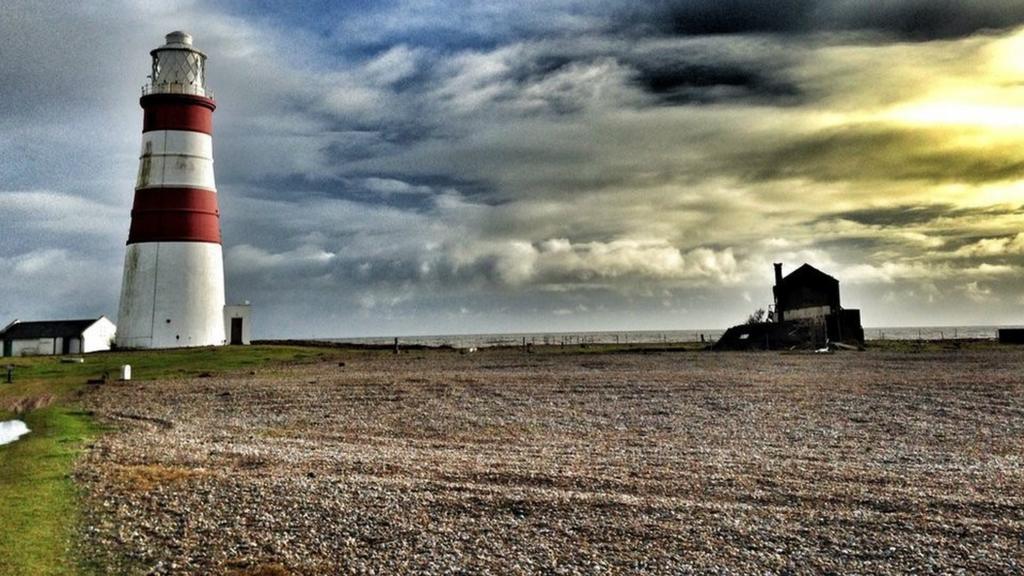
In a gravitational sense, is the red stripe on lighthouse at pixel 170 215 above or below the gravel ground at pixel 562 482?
above

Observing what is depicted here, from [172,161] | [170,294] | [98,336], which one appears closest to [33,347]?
[98,336]

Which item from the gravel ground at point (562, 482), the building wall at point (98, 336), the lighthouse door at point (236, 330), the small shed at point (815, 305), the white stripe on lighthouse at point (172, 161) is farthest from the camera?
the small shed at point (815, 305)

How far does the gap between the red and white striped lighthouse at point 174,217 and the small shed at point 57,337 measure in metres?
14.2

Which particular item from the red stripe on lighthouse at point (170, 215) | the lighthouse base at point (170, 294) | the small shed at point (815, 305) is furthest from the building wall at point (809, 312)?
the red stripe on lighthouse at point (170, 215)

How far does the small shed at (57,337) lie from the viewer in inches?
2413

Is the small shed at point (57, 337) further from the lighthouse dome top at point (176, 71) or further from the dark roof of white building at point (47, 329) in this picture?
the lighthouse dome top at point (176, 71)

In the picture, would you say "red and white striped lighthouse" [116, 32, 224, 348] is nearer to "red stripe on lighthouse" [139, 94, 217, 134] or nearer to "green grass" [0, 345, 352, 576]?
"red stripe on lighthouse" [139, 94, 217, 134]

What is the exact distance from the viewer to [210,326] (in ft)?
165

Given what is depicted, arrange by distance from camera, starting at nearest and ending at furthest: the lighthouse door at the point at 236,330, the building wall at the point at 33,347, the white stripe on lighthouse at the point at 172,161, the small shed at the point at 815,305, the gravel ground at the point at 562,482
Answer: the gravel ground at the point at 562,482
the white stripe on lighthouse at the point at 172,161
the lighthouse door at the point at 236,330
the building wall at the point at 33,347
the small shed at the point at 815,305

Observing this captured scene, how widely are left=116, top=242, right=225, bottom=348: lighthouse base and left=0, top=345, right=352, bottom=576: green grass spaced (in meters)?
1.31

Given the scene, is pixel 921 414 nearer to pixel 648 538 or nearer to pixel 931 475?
pixel 931 475

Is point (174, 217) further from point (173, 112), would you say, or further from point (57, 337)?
point (57, 337)

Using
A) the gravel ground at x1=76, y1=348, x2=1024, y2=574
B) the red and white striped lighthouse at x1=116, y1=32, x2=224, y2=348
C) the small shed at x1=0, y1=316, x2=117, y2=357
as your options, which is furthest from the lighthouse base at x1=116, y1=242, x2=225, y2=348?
the gravel ground at x1=76, y1=348, x2=1024, y2=574

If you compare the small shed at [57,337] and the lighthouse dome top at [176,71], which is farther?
the small shed at [57,337]
